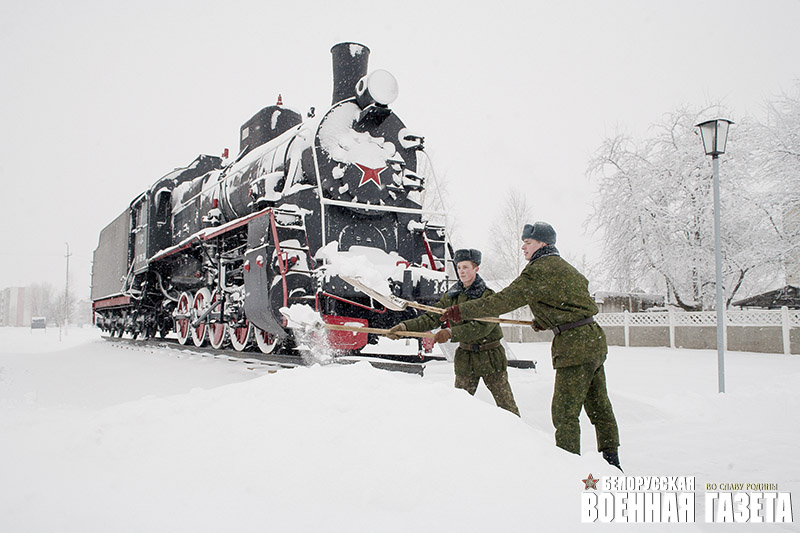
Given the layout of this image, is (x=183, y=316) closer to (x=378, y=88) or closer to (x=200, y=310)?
(x=200, y=310)

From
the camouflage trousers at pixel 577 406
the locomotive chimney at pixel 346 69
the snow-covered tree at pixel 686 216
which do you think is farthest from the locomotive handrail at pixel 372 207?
the snow-covered tree at pixel 686 216

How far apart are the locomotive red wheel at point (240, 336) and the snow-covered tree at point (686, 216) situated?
14.5 metres

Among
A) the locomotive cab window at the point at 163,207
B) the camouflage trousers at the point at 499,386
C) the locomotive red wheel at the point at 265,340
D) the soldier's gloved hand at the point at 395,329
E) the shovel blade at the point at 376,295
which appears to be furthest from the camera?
the locomotive cab window at the point at 163,207

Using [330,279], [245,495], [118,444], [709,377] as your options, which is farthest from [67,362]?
[709,377]

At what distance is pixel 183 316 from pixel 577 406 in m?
9.44

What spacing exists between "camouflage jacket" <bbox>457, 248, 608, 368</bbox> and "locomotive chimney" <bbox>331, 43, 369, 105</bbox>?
5274mm

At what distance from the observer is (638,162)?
19.8 m

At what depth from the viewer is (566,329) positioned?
10.8ft

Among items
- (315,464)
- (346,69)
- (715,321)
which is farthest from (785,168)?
(315,464)

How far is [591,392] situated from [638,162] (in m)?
18.4

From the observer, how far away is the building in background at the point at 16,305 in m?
87.2

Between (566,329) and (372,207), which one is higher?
(372,207)

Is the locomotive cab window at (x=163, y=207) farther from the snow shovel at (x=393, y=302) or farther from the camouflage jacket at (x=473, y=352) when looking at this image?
the camouflage jacket at (x=473, y=352)

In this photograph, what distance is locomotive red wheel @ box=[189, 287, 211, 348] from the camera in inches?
389
